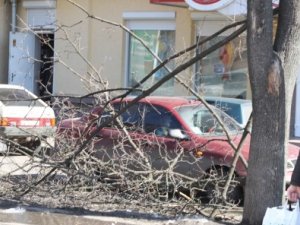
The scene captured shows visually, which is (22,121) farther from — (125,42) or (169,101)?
(125,42)

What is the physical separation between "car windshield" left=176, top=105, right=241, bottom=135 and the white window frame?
7.75 metres

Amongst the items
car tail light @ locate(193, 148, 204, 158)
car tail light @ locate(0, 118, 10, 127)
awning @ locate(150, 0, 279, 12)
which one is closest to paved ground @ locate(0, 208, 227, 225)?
car tail light @ locate(193, 148, 204, 158)

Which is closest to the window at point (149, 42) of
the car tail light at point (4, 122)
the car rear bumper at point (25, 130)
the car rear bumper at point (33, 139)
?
the car tail light at point (4, 122)

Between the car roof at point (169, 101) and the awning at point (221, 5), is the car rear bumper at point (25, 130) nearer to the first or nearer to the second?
the car roof at point (169, 101)

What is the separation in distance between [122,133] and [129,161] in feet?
2.62

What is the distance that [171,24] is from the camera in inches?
667

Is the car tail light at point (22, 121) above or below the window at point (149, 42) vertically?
below

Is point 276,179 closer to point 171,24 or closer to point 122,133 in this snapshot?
point 122,133

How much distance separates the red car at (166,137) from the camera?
7.95 m

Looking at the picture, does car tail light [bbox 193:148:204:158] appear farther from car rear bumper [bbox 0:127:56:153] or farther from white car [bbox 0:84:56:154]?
white car [bbox 0:84:56:154]

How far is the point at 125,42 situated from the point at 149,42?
2.46 feet

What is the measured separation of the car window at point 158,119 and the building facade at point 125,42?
5439 mm

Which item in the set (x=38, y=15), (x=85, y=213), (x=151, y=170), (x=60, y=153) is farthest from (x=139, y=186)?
(x=38, y=15)

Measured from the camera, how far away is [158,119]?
9.27 meters
